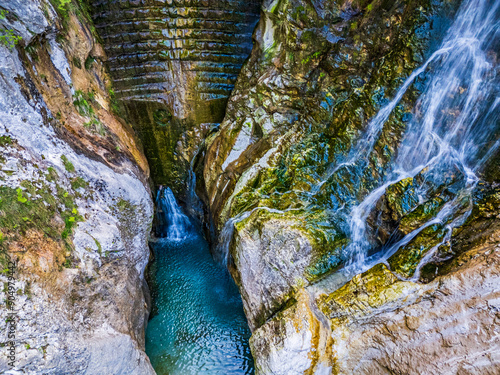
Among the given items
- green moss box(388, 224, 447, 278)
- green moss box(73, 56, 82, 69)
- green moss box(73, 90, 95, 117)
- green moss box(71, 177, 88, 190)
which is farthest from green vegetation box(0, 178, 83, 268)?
green moss box(388, 224, 447, 278)

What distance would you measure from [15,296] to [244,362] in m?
3.11

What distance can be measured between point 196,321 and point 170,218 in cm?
267

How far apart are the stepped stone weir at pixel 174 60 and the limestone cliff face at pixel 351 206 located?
2.04 ft

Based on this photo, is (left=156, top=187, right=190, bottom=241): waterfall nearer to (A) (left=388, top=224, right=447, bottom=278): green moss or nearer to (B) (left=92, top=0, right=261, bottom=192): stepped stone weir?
(B) (left=92, top=0, right=261, bottom=192): stepped stone weir

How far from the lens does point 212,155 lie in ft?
16.8

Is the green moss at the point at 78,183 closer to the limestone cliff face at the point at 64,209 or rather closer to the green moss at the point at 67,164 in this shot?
the limestone cliff face at the point at 64,209

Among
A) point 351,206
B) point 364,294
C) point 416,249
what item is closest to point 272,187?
point 351,206

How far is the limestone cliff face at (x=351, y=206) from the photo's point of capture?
2572mm

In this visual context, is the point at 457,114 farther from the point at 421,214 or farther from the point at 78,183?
the point at 78,183

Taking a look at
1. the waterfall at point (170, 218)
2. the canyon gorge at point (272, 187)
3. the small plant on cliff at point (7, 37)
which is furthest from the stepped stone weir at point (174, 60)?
the small plant on cliff at point (7, 37)

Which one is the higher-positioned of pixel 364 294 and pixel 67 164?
pixel 67 164

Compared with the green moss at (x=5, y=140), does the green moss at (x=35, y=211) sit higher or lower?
lower

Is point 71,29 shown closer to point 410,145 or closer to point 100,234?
point 100,234

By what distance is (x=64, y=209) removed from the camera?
322cm
